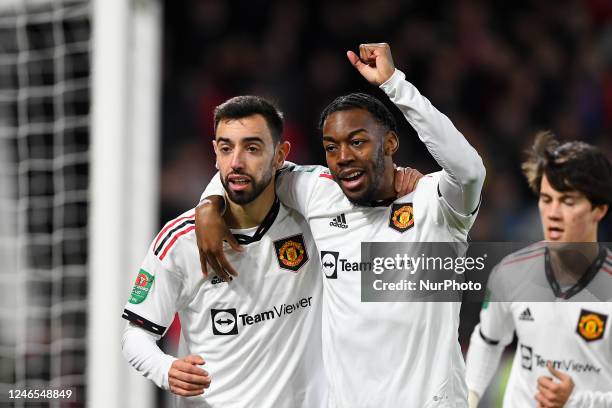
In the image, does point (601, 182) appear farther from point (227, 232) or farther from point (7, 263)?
point (7, 263)

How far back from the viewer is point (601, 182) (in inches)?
129

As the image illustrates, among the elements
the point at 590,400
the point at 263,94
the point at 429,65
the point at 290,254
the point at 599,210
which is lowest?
the point at 590,400

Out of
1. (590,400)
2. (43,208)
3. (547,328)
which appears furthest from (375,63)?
(43,208)

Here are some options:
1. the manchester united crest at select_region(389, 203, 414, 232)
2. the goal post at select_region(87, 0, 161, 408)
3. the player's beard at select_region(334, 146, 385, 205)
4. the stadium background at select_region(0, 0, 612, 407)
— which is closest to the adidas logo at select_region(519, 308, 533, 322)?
the manchester united crest at select_region(389, 203, 414, 232)

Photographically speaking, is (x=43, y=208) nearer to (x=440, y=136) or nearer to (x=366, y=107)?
(x=366, y=107)

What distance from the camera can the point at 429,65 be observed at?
5.95 metres

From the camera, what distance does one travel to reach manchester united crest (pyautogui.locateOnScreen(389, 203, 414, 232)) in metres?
2.87

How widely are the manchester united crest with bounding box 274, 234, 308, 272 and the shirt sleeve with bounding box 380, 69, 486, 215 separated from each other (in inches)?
26.8

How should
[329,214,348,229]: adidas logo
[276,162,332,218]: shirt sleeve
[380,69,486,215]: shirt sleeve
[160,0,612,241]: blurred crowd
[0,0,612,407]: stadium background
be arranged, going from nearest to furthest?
[380,69,486,215]: shirt sleeve, [329,214,348,229]: adidas logo, [276,162,332,218]: shirt sleeve, [0,0,612,407]: stadium background, [160,0,612,241]: blurred crowd

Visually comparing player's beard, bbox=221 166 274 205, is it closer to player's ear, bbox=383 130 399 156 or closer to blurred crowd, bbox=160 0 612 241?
player's ear, bbox=383 130 399 156

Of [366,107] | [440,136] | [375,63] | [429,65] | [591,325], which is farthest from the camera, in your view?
[429,65]

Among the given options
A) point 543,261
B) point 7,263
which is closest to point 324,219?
point 543,261

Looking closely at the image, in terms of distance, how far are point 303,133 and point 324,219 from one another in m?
2.58

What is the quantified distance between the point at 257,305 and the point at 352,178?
627 mm
